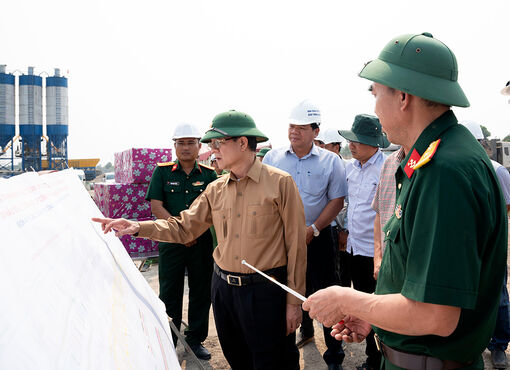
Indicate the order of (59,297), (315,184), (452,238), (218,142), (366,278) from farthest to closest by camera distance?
1. (315,184)
2. (366,278)
3. (218,142)
4. (452,238)
5. (59,297)

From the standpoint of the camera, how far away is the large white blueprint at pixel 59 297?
2.03 feet

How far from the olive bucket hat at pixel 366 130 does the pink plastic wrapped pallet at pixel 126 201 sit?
14.5 ft

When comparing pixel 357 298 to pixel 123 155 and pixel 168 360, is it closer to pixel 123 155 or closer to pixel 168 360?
pixel 168 360

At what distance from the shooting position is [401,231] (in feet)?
3.72

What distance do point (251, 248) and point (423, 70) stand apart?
1482 millimetres

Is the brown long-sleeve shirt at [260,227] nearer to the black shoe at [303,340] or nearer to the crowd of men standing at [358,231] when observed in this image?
the crowd of men standing at [358,231]

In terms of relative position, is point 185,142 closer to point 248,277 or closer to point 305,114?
point 305,114

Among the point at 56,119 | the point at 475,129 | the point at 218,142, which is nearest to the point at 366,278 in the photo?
the point at 218,142

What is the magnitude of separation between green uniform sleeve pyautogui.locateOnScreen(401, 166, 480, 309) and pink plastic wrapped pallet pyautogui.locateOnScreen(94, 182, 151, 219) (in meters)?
6.12

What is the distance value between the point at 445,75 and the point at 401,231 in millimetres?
506

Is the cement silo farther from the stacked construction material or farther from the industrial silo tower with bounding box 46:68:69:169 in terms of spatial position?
the stacked construction material

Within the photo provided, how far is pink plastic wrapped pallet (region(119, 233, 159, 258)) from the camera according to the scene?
21.8 ft

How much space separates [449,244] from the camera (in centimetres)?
93

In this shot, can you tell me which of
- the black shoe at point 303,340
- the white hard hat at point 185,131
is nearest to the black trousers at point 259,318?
the black shoe at point 303,340
